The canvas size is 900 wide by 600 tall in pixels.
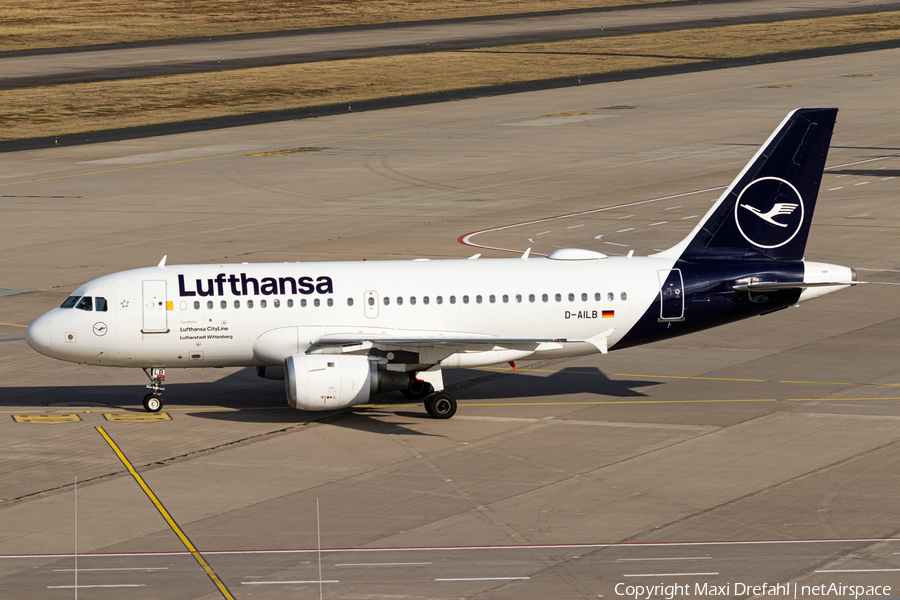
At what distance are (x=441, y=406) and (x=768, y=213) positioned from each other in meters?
12.3

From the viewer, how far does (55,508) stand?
29531mm

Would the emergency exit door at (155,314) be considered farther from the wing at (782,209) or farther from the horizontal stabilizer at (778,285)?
the wing at (782,209)

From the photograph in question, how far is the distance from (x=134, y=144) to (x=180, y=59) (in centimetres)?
5063

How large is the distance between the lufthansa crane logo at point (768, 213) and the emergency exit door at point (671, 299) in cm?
310

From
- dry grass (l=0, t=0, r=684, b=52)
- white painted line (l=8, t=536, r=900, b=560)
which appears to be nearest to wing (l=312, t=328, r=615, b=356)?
white painted line (l=8, t=536, r=900, b=560)

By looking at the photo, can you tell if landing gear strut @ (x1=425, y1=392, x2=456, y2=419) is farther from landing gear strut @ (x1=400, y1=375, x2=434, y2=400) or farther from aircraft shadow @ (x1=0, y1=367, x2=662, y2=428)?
aircraft shadow @ (x1=0, y1=367, x2=662, y2=428)

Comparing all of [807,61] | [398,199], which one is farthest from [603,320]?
[807,61]

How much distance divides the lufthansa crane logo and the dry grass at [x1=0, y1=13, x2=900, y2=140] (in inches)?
2937

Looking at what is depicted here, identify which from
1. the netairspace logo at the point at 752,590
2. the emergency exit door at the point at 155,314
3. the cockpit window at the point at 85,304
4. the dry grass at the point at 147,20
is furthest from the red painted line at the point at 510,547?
the dry grass at the point at 147,20

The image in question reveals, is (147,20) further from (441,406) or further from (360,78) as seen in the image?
(441,406)

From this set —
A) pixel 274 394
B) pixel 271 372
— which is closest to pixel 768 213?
pixel 271 372

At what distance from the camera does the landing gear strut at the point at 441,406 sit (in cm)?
3650

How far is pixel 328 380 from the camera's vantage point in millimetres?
34594

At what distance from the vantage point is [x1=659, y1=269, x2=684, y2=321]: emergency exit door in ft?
123
